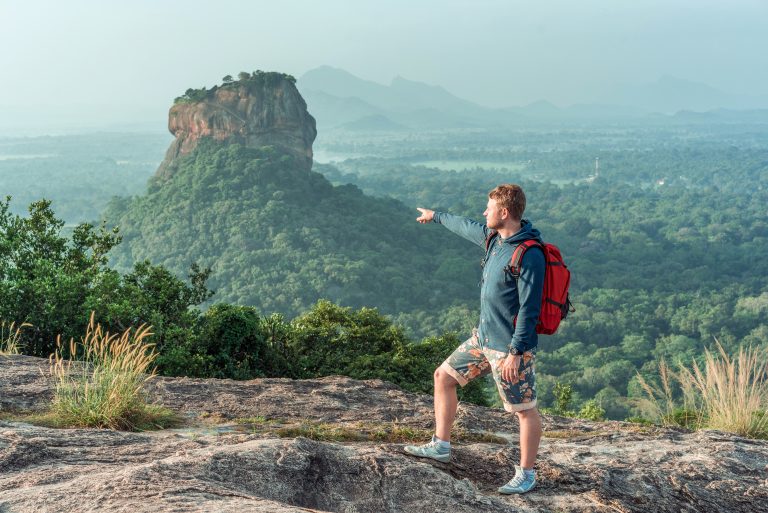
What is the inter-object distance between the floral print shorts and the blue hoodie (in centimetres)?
6

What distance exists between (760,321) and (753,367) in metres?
61.1

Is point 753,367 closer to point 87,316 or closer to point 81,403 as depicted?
point 81,403

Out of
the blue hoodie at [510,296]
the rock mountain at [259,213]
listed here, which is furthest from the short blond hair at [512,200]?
the rock mountain at [259,213]

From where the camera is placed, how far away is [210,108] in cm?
7731

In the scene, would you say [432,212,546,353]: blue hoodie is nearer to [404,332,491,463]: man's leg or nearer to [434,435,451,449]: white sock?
[404,332,491,463]: man's leg

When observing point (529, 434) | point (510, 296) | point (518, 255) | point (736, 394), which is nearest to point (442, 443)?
point (529, 434)

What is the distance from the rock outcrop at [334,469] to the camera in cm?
372

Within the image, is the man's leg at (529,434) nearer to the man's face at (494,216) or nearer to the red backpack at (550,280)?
the red backpack at (550,280)

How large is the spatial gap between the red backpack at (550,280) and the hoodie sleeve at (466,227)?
16.2 inches

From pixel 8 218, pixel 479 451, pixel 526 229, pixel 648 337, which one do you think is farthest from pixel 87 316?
pixel 648 337

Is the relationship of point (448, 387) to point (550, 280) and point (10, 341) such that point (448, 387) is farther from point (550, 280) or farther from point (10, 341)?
point (10, 341)

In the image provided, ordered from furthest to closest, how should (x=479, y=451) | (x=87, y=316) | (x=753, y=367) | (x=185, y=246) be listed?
(x=185, y=246) < (x=87, y=316) < (x=753, y=367) < (x=479, y=451)

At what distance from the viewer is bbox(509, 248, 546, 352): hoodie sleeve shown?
4199 mm

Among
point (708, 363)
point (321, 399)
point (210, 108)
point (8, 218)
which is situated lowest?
point (321, 399)
